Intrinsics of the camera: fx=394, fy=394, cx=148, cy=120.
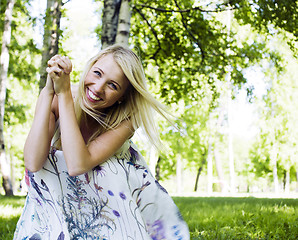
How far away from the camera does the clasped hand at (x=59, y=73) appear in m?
2.05

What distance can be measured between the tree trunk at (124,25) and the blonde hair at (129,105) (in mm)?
2644

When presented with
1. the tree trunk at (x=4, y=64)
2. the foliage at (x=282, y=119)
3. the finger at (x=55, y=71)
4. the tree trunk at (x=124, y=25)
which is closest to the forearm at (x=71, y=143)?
the finger at (x=55, y=71)

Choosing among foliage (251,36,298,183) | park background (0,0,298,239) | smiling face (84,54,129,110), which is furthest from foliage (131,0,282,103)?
foliage (251,36,298,183)

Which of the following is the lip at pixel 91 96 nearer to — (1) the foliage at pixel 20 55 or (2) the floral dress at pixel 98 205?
(2) the floral dress at pixel 98 205

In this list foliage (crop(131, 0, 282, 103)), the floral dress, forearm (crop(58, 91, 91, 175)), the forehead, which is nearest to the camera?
forearm (crop(58, 91, 91, 175))

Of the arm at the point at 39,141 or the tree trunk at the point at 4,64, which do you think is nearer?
the arm at the point at 39,141

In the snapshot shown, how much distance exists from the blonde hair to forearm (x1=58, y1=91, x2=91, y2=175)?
217mm

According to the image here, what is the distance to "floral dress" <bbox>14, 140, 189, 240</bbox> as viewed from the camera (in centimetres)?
218

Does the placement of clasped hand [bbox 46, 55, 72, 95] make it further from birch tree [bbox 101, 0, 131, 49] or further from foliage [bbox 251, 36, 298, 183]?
foliage [bbox 251, 36, 298, 183]

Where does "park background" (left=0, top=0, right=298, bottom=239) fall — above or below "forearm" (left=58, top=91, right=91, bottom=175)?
above

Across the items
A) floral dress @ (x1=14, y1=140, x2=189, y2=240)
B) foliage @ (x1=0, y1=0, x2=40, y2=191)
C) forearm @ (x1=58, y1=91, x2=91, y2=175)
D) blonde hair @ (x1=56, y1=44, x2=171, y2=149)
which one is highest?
foliage @ (x1=0, y1=0, x2=40, y2=191)

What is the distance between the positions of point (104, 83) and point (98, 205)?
0.69 metres

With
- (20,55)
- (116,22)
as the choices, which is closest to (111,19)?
(116,22)

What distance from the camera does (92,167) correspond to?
2.12 meters
